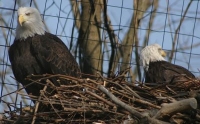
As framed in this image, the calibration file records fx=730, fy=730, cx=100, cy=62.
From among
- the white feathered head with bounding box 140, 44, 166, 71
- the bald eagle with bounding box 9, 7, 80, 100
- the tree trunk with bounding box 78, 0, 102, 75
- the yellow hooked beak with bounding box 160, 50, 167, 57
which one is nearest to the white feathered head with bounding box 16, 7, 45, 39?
the bald eagle with bounding box 9, 7, 80, 100

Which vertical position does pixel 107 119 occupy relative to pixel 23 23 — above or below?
below

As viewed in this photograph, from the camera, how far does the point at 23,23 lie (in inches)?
299

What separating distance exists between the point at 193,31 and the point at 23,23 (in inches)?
93.6

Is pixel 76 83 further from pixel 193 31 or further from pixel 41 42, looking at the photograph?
pixel 193 31

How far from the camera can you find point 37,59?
7.24 metres

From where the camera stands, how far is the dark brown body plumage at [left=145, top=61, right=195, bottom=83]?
26.4 ft

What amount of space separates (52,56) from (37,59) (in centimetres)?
15

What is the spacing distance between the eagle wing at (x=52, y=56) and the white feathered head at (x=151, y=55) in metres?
1.77

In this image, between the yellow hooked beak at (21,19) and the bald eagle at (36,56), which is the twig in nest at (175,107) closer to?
the bald eagle at (36,56)

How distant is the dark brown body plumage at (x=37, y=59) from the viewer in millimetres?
7219

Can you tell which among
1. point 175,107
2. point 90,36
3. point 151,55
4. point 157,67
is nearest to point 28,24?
point 90,36

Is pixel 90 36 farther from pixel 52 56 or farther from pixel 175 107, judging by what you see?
pixel 175 107

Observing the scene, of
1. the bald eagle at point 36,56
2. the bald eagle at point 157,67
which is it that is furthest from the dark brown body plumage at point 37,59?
the bald eagle at point 157,67

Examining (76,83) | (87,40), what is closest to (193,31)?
(87,40)
